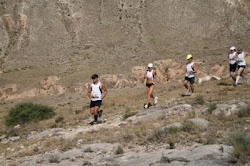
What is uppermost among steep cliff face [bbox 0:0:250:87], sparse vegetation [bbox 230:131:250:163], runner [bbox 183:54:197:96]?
steep cliff face [bbox 0:0:250:87]

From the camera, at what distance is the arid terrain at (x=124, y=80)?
9.61m

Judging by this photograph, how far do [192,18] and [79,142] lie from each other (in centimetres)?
5637

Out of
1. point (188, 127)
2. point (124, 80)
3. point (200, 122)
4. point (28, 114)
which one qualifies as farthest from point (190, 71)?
point (124, 80)

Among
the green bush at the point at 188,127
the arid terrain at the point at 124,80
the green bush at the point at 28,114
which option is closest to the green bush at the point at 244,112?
the arid terrain at the point at 124,80

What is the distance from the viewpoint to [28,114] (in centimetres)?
2256

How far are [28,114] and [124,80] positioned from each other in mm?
22748

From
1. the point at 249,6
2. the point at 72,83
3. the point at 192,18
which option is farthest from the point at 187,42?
the point at 72,83

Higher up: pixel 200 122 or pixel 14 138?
pixel 200 122

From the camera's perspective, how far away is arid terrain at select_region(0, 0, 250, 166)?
9.61 metres

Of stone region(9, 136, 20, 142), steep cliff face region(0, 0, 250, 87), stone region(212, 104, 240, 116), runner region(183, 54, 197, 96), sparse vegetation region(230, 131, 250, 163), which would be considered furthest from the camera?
steep cliff face region(0, 0, 250, 87)

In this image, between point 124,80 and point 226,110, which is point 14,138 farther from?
point 124,80

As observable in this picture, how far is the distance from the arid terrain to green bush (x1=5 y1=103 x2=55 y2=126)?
0.73 meters

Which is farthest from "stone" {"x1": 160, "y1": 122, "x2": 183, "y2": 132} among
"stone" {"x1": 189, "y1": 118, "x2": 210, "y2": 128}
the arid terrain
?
"stone" {"x1": 189, "y1": 118, "x2": 210, "y2": 128}

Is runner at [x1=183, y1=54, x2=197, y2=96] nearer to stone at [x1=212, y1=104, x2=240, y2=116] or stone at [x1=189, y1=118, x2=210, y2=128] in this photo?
stone at [x1=212, y1=104, x2=240, y2=116]
